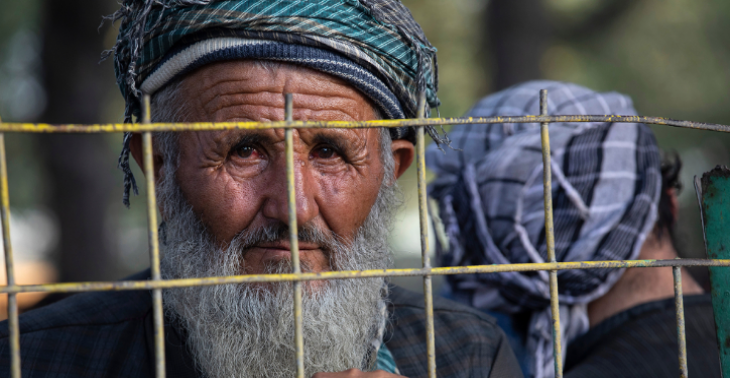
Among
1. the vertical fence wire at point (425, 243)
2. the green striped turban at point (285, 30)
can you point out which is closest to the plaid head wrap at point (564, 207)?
the green striped turban at point (285, 30)

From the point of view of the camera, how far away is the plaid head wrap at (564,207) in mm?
2367

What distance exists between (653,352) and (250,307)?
1.57m

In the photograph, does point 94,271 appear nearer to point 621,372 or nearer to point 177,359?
point 177,359

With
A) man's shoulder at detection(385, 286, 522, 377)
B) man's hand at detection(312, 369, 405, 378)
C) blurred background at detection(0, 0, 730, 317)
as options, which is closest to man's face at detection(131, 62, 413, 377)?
man's shoulder at detection(385, 286, 522, 377)

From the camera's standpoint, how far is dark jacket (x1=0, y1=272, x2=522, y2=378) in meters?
1.63

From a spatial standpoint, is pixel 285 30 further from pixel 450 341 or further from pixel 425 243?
pixel 450 341

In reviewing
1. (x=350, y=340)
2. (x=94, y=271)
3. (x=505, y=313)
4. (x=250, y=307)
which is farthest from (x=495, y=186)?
(x=94, y=271)

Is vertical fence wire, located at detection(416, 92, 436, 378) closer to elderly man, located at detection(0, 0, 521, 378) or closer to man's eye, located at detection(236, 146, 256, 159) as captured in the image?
elderly man, located at detection(0, 0, 521, 378)

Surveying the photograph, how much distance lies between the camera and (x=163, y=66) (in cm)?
170

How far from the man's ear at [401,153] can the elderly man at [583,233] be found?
0.60 meters

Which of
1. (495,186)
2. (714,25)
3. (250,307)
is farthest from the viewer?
(714,25)

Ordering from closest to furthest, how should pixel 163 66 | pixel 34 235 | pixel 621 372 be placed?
pixel 163 66 → pixel 621 372 → pixel 34 235

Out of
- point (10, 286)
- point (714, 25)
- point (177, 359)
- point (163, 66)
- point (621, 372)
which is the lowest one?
point (621, 372)

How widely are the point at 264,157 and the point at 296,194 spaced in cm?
19
